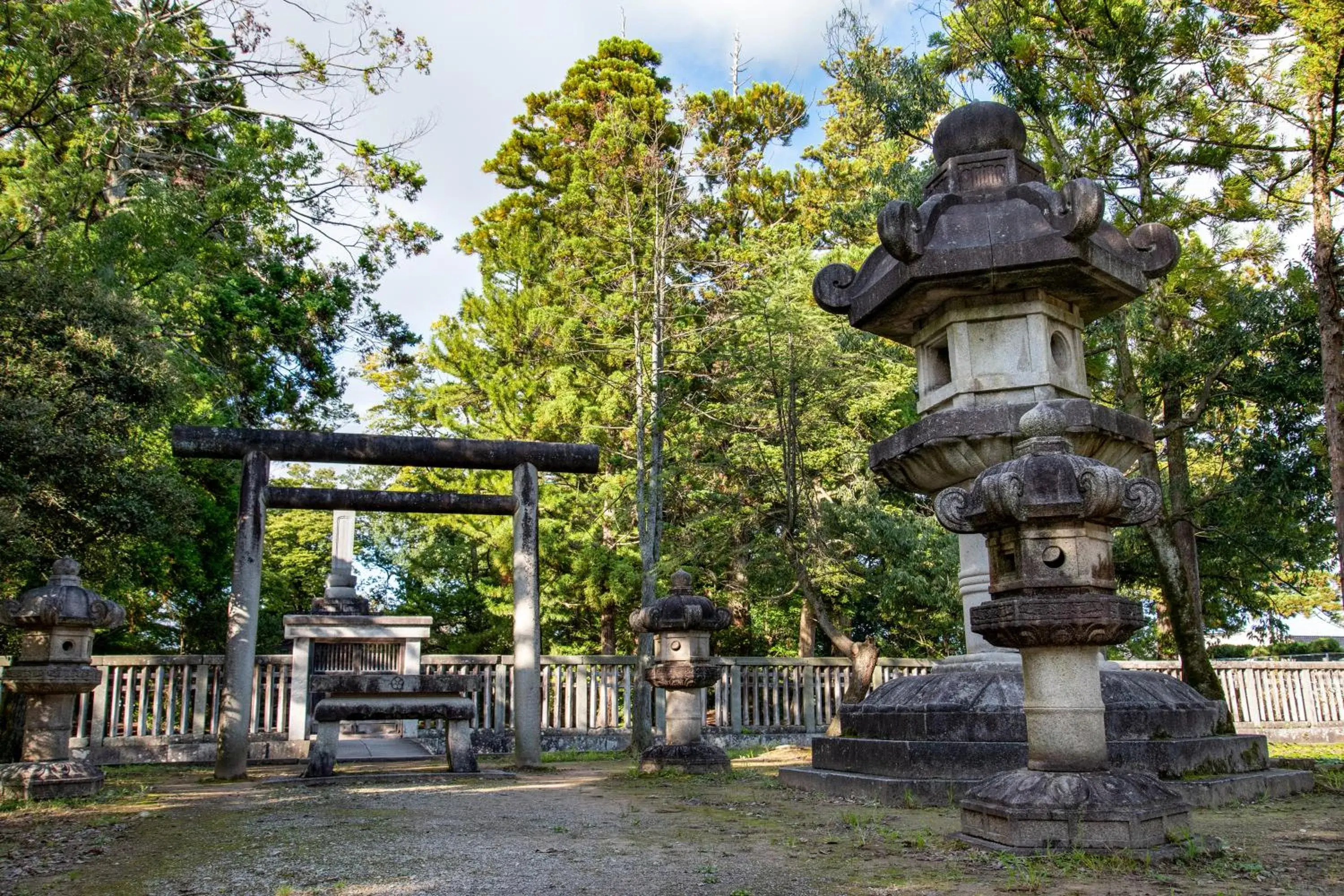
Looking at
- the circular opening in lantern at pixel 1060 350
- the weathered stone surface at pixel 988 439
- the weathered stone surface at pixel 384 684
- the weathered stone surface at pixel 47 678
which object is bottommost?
the weathered stone surface at pixel 384 684

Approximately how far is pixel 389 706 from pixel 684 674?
9.50 feet

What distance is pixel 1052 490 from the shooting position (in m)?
4.41

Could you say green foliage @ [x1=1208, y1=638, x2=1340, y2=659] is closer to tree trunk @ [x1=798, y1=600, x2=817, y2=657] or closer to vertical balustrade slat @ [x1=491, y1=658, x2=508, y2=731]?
tree trunk @ [x1=798, y1=600, x2=817, y2=657]

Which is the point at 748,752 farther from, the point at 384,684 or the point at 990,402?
the point at 990,402

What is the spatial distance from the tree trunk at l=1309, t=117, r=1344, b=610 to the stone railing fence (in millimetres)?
5016

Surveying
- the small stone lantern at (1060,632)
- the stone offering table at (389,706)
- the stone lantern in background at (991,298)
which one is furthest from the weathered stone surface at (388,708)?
the small stone lantern at (1060,632)

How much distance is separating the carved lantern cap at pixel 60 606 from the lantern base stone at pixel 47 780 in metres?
1.05

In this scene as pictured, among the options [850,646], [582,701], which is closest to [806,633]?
[850,646]

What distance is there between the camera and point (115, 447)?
366 inches

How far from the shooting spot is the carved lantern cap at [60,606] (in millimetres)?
7277

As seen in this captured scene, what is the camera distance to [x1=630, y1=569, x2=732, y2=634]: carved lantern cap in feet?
28.9

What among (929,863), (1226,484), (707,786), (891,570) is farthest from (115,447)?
(1226,484)

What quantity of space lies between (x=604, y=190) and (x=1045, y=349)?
33.2 ft

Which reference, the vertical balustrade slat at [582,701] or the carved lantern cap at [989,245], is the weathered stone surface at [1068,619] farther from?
the vertical balustrade slat at [582,701]
